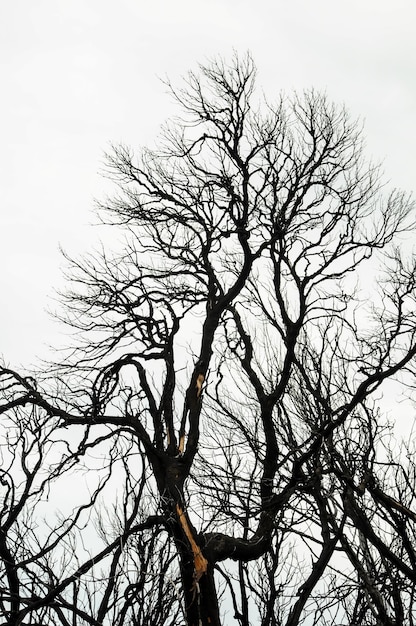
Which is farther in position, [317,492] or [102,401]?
[102,401]

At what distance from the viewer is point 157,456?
898 cm

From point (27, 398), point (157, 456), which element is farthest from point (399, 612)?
point (27, 398)

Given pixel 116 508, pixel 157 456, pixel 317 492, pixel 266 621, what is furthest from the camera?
pixel 116 508

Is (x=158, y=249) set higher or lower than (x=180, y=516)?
higher

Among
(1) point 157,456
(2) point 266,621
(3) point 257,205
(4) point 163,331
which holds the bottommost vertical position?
(2) point 266,621

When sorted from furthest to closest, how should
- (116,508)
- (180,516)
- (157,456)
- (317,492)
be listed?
(116,508) → (157,456) → (180,516) → (317,492)

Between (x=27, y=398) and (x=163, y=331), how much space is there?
214 centimetres

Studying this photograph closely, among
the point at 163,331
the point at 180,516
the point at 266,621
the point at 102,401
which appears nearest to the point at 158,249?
the point at 163,331

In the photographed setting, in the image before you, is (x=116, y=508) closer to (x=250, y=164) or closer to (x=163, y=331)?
(x=163, y=331)

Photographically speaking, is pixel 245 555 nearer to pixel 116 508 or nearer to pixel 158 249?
pixel 116 508

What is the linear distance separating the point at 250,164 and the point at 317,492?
235 inches

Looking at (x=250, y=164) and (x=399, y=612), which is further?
(x=250, y=164)

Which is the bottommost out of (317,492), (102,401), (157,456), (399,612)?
(399,612)

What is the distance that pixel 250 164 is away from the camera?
10414 millimetres
